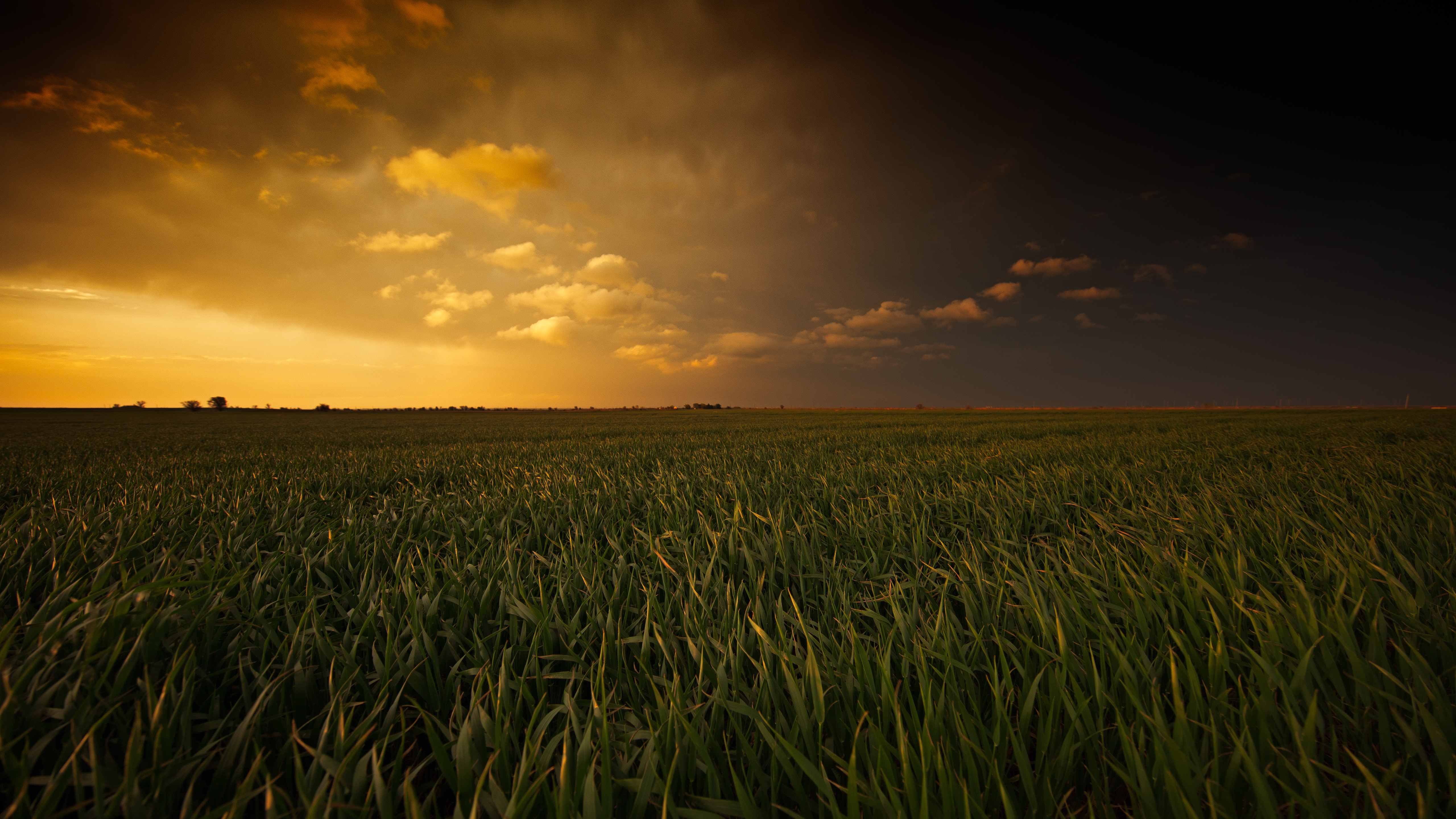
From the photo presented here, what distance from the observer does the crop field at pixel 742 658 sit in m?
0.98

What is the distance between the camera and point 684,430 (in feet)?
60.0

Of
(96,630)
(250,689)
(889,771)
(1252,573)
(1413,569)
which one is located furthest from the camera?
(1252,573)

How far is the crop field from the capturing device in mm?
979

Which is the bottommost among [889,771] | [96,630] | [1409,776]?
[1409,776]

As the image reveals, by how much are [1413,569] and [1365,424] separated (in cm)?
2448

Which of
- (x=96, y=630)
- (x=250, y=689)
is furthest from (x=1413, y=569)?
(x=96, y=630)

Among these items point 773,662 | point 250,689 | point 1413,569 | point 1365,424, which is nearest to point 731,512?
point 773,662

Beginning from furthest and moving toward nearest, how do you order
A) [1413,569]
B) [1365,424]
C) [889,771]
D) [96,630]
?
1. [1365,424]
2. [1413,569]
3. [96,630]
4. [889,771]

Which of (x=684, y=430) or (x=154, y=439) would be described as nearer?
(x=154, y=439)

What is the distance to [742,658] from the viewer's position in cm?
148

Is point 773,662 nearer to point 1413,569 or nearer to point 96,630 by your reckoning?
point 96,630

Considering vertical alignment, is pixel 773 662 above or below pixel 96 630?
below

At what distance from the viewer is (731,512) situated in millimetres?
3521

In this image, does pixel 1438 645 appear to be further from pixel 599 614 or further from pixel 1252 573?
pixel 599 614
